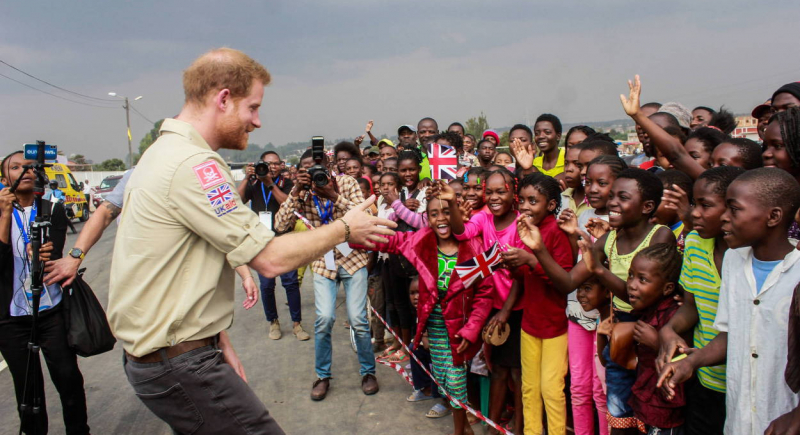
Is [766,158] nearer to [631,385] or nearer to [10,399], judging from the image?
[631,385]

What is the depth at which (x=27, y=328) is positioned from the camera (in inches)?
151

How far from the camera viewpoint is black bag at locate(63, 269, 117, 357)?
3.82 meters

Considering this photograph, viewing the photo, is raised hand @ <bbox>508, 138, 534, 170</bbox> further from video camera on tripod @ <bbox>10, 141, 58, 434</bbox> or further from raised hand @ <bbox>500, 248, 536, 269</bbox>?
video camera on tripod @ <bbox>10, 141, 58, 434</bbox>

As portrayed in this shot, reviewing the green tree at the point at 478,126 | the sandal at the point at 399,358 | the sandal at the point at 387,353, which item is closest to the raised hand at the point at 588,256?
the sandal at the point at 399,358

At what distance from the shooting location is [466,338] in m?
3.86

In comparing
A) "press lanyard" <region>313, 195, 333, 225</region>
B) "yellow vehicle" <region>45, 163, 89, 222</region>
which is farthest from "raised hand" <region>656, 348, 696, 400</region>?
"yellow vehicle" <region>45, 163, 89, 222</region>

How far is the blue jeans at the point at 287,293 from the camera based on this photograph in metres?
6.29

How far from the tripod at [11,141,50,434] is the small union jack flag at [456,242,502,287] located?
2.79 m

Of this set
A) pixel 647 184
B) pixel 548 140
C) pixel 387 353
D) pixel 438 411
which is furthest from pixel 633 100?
pixel 387 353

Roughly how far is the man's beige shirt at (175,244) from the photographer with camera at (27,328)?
1.96 meters

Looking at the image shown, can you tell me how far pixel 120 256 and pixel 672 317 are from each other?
8.33ft

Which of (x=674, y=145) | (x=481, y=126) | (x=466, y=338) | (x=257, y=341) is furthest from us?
(x=481, y=126)

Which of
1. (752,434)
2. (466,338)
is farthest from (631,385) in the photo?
(466,338)

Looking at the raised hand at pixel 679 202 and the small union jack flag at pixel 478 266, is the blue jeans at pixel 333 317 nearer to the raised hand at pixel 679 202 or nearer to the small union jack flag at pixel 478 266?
the small union jack flag at pixel 478 266
